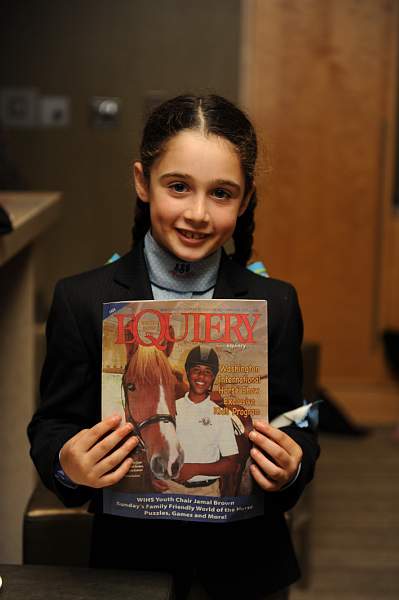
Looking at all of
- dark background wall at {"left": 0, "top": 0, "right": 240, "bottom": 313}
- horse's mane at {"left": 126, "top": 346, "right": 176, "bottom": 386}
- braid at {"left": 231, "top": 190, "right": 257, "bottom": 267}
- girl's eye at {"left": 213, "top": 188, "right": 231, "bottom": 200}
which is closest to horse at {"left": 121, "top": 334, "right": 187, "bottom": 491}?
horse's mane at {"left": 126, "top": 346, "right": 176, "bottom": 386}

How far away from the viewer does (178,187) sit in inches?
41.9

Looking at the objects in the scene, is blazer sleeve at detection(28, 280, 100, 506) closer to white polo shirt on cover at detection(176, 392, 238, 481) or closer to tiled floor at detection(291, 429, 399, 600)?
white polo shirt on cover at detection(176, 392, 238, 481)

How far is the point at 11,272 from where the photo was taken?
5.92 ft

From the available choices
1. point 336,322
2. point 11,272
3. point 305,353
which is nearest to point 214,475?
point 11,272

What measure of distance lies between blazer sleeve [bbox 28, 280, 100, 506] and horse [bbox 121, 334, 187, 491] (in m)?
0.11

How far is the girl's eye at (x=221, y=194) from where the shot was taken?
1071 mm

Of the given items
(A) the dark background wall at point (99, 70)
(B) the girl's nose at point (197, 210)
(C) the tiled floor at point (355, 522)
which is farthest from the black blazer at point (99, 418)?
(A) the dark background wall at point (99, 70)

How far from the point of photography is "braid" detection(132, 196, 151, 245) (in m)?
1.21

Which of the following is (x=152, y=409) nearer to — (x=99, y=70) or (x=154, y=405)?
(x=154, y=405)

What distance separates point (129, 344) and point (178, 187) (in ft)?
0.72

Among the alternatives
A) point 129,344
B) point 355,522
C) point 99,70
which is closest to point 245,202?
point 129,344

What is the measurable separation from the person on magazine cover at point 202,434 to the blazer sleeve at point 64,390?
0.51 ft

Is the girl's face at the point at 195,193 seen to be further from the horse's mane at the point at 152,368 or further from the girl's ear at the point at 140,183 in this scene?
the horse's mane at the point at 152,368

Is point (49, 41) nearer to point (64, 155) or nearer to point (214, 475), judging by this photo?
point (64, 155)
